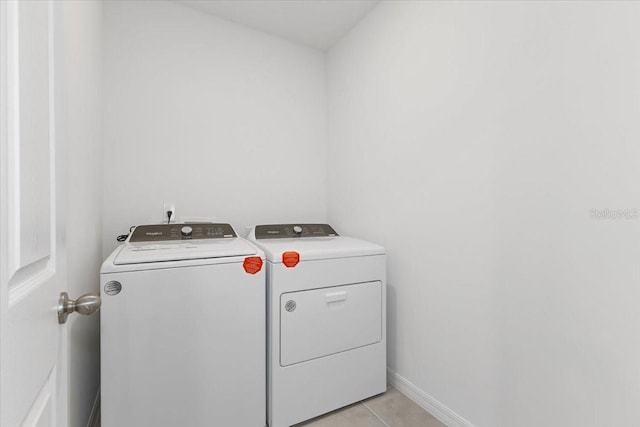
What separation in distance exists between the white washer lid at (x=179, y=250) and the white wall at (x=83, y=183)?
17 centimetres

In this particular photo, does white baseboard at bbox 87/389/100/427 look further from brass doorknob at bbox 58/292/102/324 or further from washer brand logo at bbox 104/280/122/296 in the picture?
brass doorknob at bbox 58/292/102/324

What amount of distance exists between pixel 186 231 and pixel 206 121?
0.86m

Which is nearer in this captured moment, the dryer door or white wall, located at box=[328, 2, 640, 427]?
white wall, located at box=[328, 2, 640, 427]

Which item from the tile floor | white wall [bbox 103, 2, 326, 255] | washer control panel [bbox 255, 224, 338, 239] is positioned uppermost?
white wall [bbox 103, 2, 326, 255]

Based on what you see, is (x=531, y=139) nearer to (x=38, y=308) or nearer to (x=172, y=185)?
(x=38, y=308)

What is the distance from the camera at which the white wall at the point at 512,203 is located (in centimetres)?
98

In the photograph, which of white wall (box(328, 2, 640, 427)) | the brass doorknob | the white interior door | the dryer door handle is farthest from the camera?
the dryer door handle

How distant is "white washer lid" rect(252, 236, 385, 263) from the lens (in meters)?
1.52

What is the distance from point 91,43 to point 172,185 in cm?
86

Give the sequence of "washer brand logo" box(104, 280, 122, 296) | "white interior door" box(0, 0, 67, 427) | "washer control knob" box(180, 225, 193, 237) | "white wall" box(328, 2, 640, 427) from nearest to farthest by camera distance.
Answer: "white interior door" box(0, 0, 67, 427), "white wall" box(328, 2, 640, 427), "washer brand logo" box(104, 280, 122, 296), "washer control knob" box(180, 225, 193, 237)

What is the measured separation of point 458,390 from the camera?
1.46m

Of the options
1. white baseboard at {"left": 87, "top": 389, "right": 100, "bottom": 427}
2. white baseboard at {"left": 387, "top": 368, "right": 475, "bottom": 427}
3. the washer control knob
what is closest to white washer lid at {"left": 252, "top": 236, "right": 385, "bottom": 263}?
the washer control knob

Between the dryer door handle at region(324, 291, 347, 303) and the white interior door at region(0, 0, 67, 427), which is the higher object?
the white interior door at region(0, 0, 67, 427)

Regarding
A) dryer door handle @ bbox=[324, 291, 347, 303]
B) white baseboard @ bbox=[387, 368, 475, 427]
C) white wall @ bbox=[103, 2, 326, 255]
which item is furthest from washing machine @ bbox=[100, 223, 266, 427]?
white baseboard @ bbox=[387, 368, 475, 427]
